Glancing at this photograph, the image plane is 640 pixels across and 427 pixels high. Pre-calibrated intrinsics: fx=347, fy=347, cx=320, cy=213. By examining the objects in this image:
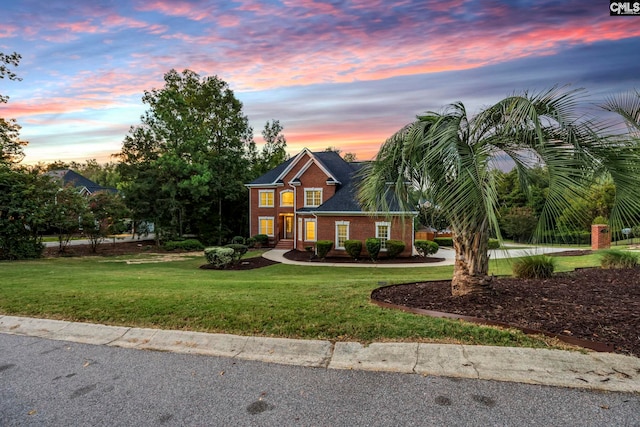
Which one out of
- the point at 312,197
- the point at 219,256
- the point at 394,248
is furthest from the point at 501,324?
the point at 312,197

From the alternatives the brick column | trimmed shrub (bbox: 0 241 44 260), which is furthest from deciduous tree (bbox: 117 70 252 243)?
the brick column

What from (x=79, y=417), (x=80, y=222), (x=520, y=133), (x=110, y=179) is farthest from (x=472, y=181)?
(x=110, y=179)

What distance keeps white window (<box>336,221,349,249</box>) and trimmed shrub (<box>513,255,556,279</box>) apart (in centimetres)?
1222

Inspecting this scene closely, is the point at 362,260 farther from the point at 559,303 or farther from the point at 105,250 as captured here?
the point at 105,250

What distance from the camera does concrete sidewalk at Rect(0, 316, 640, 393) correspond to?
3.39 meters

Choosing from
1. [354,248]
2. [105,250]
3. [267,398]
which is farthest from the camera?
[105,250]

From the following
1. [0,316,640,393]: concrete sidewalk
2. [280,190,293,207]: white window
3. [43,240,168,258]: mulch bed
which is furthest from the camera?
[280,190,293,207]: white window

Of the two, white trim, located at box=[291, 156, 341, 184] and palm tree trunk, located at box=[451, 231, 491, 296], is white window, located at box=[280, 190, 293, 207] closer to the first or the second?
white trim, located at box=[291, 156, 341, 184]

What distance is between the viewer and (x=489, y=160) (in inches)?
197

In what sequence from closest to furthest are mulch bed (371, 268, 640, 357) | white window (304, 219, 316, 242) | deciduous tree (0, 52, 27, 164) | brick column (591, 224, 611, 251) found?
mulch bed (371, 268, 640, 357) < brick column (591, 224, 611, 251) < deciduous tree (0, 52, 27, 164) < white window (304, 219, 316, 242)

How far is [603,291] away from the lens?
21.3ft

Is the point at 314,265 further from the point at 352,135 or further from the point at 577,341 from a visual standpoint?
the point at 577,341

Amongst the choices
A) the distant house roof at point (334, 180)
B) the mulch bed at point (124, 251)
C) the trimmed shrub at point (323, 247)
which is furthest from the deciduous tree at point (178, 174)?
the trimmed shrub at point (323, 247)

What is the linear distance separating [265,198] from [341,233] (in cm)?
874
